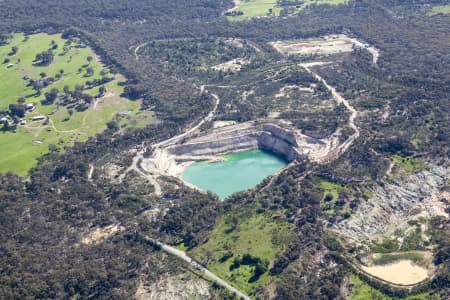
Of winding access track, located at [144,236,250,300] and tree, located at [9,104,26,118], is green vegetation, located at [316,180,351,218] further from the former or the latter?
tree, located at [9,104,26,118]

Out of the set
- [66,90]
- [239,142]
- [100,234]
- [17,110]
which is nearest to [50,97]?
[66,90]

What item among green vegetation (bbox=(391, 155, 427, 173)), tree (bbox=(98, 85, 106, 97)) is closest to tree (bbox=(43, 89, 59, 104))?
tree (bbox=(98, 85, 106, 97))

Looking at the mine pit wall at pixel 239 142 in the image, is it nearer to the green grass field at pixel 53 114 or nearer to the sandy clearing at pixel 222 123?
the sandy clearing at pixel 222 123

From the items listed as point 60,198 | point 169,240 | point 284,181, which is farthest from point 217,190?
point 60,198

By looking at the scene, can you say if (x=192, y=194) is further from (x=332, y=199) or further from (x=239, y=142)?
(x=239, y=142)

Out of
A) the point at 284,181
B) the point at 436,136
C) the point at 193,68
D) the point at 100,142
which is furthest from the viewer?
the point at 193,68

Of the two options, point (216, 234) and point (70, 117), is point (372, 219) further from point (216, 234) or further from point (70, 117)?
point (70, 117)
